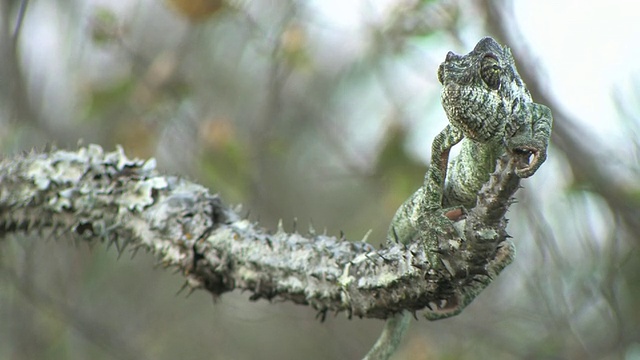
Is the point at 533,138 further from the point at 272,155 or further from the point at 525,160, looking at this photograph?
the point at 272,155

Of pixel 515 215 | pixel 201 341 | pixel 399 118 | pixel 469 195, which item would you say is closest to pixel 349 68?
pixel 399 118

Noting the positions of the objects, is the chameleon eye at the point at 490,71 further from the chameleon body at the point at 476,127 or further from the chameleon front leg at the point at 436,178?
the chameleon front leg at the point at 436,178

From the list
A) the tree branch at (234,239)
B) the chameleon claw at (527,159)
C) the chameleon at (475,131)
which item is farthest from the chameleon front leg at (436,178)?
the chameleon claw at (527,159)

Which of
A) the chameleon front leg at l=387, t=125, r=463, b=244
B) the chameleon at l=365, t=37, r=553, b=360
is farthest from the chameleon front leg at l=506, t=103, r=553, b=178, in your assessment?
the chameleon front leg at l=387, t=125, r=463, b=244

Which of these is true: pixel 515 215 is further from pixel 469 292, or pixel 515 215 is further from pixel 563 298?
pixel 469 292

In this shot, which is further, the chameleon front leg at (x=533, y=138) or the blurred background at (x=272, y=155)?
the blurred background at (x=272, y=155)
